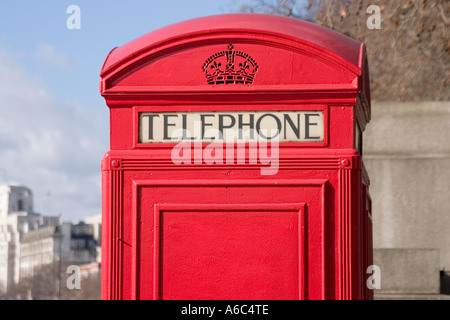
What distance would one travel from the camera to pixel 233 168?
14.3 feet

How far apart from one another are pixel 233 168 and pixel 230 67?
490 mm

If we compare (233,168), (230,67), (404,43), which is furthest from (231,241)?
(404,43)

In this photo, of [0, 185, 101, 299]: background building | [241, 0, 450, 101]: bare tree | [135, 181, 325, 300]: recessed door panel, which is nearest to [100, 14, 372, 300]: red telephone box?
[135, 181, 325, 300]: recessed door panel

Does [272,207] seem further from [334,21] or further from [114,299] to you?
[334,21]

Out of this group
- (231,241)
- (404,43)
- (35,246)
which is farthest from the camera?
(35,246)

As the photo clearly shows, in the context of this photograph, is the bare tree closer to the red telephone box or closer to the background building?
the red telephone box

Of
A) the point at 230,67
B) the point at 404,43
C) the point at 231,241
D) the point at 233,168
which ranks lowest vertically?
the point at 231,241

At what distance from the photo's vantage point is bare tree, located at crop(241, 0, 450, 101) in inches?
645

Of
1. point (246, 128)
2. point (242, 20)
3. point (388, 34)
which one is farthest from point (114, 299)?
point (388, 34)

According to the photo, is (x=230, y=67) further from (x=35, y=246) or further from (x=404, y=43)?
(x=35, y=246)

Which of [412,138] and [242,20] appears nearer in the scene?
[242,20]

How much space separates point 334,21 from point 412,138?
814 centimetres

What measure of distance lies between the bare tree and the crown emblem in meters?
12.0

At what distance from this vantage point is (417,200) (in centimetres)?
907
